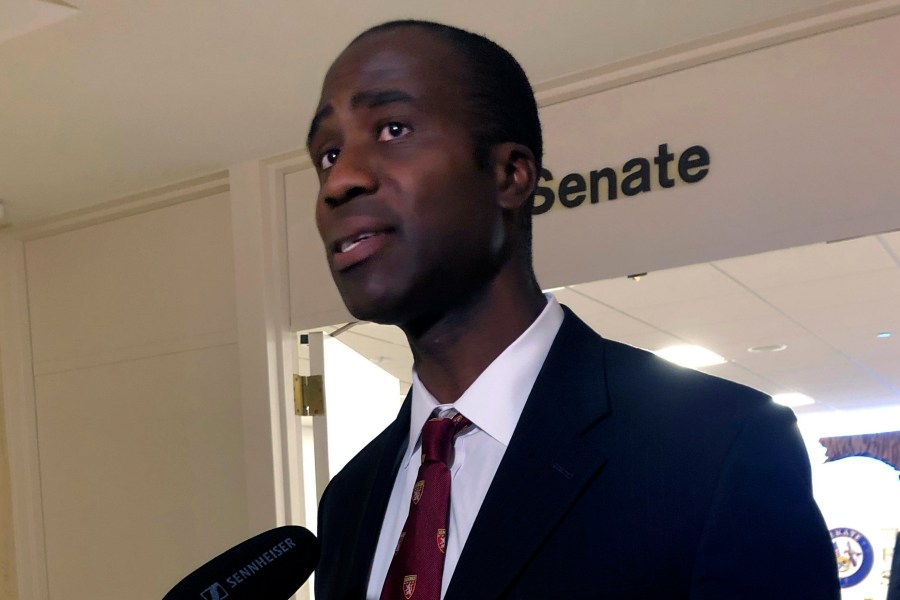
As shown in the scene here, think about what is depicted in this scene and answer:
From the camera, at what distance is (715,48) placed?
83.1 inches

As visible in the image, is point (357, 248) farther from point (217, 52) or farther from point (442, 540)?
point (217, 52)

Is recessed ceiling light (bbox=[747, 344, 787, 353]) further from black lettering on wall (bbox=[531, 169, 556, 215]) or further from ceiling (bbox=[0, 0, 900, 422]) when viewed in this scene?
black lettering on wall (bbox=[531, 169, 556, 215])

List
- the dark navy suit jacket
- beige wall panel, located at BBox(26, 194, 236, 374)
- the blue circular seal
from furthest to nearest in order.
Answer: the blue circular seal
beige wall panel, located at BBox(26, 194, 236, 374)
the dark navy suit jacket

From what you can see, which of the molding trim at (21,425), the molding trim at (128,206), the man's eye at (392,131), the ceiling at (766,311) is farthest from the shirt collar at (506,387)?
the molding trim at (21,425)

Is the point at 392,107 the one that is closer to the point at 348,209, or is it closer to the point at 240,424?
the point at 348,209

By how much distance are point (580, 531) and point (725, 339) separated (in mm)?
5647

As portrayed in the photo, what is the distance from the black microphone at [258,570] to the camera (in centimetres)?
65

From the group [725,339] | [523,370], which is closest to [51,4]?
[523,370]

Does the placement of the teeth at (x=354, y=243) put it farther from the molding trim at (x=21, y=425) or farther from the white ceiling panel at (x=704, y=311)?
the white ceiling panel at (x=704, y=311)

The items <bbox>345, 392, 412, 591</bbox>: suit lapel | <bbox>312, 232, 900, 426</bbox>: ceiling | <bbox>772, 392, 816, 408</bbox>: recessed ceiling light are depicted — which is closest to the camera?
<bbox>345, 392, 412, 591</bbox>: suit lapel

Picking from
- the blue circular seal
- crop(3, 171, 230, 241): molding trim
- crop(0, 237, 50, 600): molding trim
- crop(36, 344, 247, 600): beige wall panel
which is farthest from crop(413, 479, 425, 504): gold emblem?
the blue circular seal

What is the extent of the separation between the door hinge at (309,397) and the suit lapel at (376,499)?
5.79 feet

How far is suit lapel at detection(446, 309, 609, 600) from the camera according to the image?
626 mm

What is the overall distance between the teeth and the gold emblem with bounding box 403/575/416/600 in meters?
0.27
